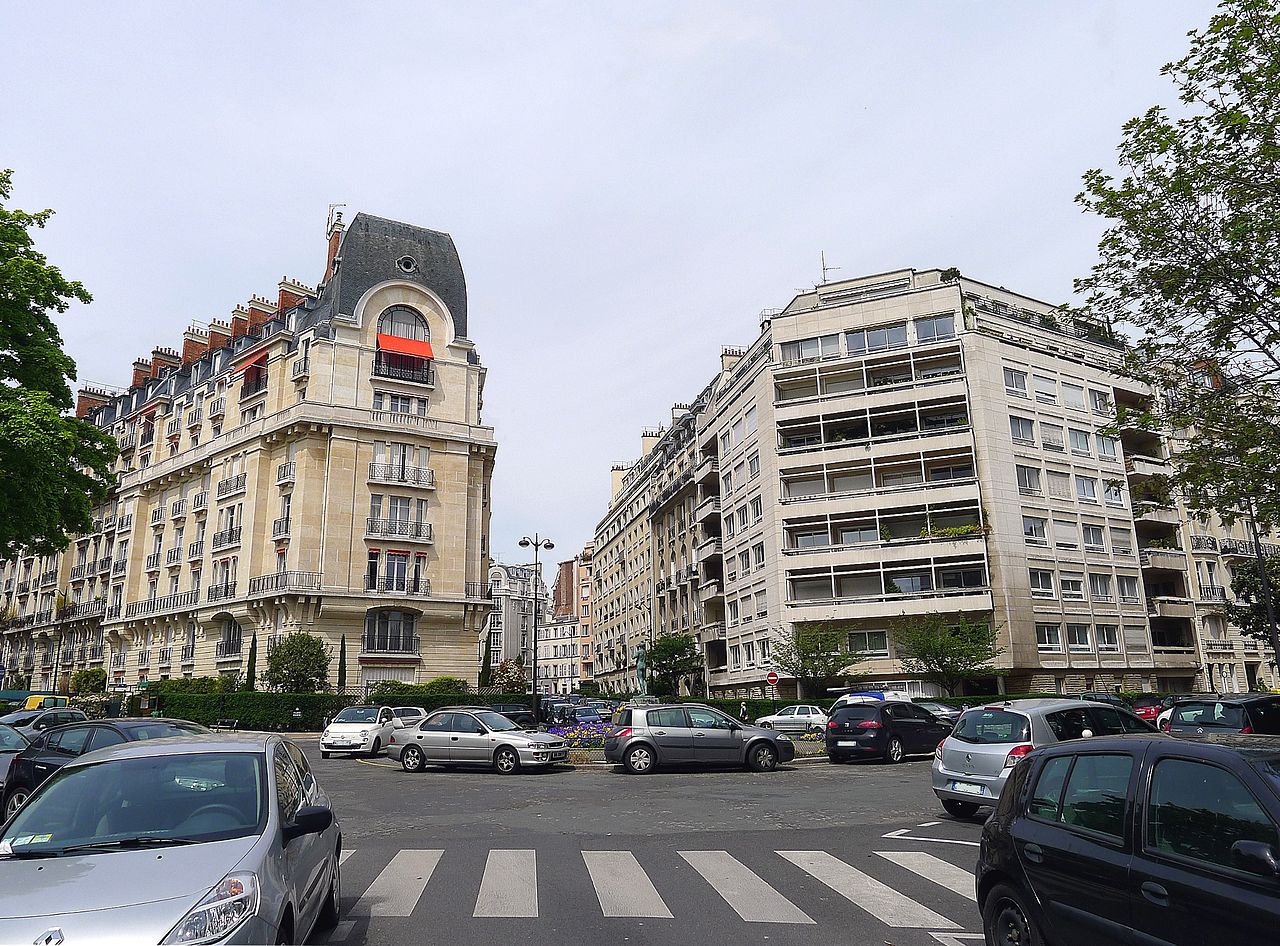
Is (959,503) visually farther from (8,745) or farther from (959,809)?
(8,745)

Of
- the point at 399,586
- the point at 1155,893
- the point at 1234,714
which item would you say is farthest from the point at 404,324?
the point at 1155,893

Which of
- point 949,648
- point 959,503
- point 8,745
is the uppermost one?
point 959,503

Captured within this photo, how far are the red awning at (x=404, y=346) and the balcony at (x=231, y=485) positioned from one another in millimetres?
10606

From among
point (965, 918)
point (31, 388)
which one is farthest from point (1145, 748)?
point (31, 388)

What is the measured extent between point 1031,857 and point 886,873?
3891 millimetres

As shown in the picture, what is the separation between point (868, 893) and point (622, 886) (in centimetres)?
225

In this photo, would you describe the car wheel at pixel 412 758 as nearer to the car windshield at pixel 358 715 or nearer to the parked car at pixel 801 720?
the car windshield at pixel 358 715

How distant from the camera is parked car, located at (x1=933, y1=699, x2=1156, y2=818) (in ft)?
37.9

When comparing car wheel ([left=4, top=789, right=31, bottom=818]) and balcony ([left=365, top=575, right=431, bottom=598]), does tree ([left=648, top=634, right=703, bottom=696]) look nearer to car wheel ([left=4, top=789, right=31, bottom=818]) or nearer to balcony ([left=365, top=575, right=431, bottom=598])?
balcony ([left=365, top=575, right=431, bottom=598])

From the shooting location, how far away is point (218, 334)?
58719 millimetres

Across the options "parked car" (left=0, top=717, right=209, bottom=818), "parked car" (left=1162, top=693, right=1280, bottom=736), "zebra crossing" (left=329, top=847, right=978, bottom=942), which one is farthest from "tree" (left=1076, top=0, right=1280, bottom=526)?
"parked car" (left=0, top=717, right=209, bottom=818)

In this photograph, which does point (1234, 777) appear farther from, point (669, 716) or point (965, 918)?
point (669, 716)

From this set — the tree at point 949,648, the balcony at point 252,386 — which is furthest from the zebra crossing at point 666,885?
the balcony at point 252,386

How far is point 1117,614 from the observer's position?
4569 centimetres
